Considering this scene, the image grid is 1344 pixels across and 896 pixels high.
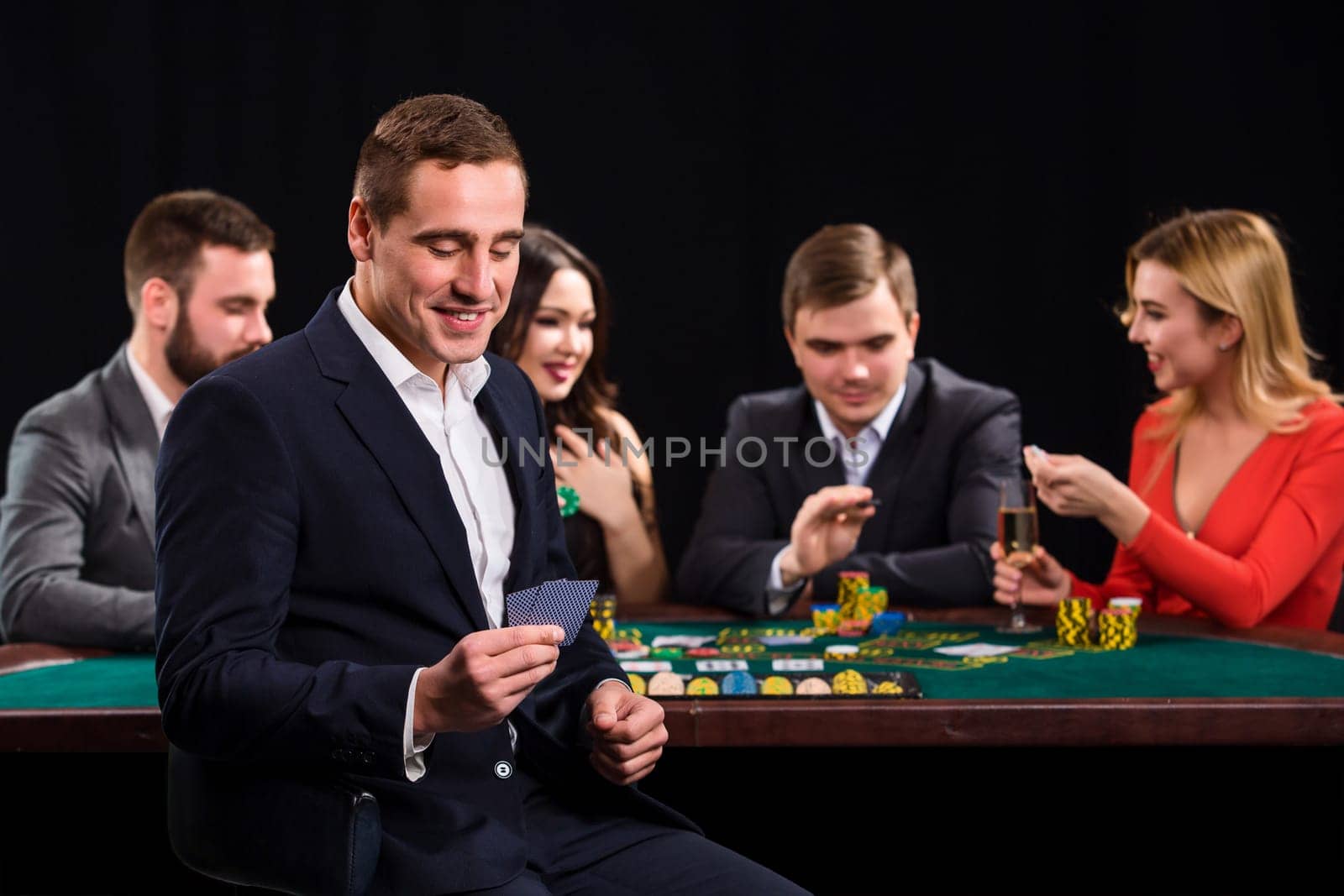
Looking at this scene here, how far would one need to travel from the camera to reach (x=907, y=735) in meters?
2.33

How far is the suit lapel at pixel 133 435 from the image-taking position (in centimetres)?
352

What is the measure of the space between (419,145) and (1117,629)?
187 centimetres

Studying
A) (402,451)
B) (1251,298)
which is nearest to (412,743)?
(402,451)

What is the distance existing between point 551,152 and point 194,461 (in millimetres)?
3797

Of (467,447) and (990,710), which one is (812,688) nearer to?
(990,710)

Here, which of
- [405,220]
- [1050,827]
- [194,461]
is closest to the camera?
[194,461]

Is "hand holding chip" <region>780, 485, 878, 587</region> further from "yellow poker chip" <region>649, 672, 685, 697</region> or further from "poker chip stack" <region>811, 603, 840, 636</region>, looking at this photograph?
"yellow poker chip" <region>649, 672, 685, 697</region>

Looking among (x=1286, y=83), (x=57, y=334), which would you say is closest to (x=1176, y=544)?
(x=1286, y=83)

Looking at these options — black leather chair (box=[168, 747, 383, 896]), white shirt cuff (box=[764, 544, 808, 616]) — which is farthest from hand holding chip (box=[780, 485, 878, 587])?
black leather chair (box=[168, 747, 383, 896])

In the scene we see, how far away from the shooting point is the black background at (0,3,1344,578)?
520cm

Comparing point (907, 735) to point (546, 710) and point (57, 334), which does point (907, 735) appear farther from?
point (57, 334)

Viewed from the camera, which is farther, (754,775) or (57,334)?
(57,334)

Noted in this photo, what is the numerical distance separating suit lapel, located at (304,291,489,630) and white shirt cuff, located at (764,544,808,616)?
5.26 feet

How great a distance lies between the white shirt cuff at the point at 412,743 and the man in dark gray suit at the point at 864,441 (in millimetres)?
1766
